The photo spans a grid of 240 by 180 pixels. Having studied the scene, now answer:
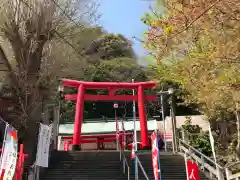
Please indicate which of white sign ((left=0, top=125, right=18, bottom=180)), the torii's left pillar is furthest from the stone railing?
the torii's left pillar

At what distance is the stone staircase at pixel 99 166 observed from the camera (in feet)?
43.7

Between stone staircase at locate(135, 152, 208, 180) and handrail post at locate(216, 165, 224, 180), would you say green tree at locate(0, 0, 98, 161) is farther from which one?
handrail post at locate(216, 165, 224, 180)

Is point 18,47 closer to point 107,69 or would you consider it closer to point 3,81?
point 3,81

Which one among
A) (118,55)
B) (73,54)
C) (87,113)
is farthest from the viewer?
(118,55)

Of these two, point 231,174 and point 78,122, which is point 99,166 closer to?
point 78,122

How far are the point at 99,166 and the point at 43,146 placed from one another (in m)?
3.15

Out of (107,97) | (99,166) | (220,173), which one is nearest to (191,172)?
(220,173)

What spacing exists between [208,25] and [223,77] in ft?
4.67

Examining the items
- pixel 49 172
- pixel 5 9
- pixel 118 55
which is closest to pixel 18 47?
pixel 5 9

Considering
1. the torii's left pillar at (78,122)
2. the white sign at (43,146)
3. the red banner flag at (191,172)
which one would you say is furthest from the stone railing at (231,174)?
the torii's left pillar at (78,122)

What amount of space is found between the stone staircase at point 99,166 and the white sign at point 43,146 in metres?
1.62

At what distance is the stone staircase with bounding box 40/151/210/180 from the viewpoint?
524 inches

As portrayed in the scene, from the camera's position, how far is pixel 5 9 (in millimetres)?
12906

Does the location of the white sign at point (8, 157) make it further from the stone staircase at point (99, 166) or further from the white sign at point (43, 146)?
the stone staircase at point (99, 166)
